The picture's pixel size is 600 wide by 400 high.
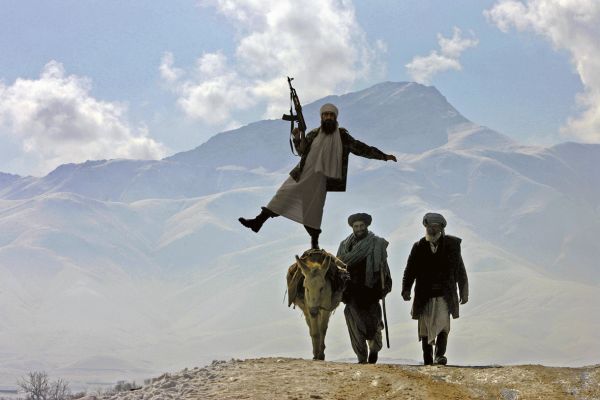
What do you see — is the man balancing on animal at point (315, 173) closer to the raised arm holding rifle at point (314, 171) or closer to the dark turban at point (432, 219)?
the raised arm holding rifle at point (314, 171)

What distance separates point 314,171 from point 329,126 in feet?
2.70

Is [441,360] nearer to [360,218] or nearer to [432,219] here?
[432,219]

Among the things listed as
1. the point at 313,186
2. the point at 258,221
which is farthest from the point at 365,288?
the point at 258,221

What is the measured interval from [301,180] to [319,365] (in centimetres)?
327

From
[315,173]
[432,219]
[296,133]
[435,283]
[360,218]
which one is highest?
[296,133]

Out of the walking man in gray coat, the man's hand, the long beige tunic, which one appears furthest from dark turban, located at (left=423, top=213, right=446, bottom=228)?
Result: the man's hand

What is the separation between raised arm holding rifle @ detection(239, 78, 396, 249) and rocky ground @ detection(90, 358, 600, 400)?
270 cm

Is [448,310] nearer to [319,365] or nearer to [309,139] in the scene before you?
[319,365]

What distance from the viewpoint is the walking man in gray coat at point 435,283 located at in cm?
1402

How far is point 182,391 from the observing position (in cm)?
1148

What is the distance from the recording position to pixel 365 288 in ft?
49.2

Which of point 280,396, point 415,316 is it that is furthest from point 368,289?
point 280,396

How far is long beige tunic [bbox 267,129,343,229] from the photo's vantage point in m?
14.5

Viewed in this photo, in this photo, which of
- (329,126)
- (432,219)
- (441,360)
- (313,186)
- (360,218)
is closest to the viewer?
(441,360)
